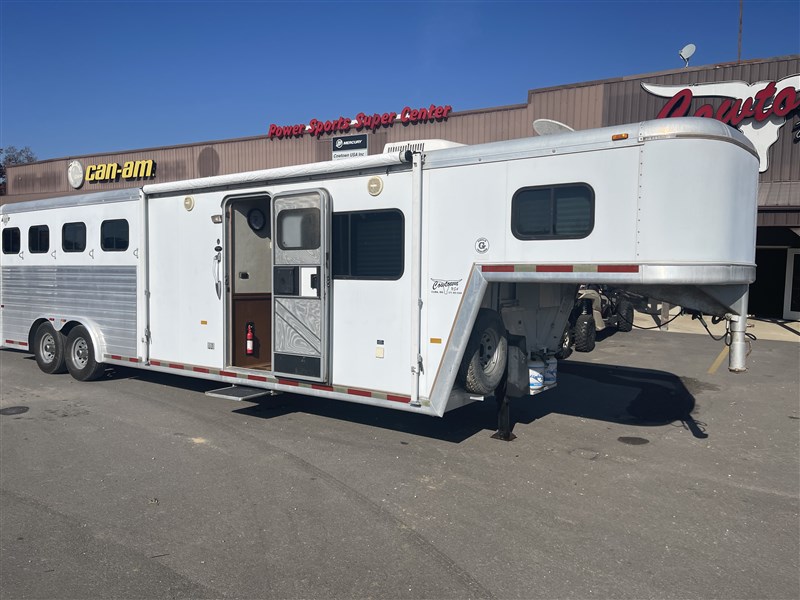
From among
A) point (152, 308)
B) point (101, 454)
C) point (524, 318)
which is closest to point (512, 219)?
point (524, 318)

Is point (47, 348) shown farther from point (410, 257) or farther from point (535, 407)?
point (535, 407)

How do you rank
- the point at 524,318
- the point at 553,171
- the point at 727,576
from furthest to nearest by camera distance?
1. the point at 524,318
2. the point at 553,171
3. the point at 727,576

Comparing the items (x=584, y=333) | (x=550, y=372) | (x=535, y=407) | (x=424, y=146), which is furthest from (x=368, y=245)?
(x=584, y=333)

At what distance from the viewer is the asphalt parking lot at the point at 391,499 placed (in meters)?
3.87

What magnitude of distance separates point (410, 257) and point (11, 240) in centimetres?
875

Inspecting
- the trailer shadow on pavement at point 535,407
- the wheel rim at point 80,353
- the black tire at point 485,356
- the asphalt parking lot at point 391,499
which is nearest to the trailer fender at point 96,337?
the wheel rim at point 80,353

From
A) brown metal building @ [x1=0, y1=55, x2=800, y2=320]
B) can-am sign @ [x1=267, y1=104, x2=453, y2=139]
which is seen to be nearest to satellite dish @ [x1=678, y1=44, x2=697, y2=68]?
brown metal building @ [x1=0, y1=55, x2=800, y2=320]

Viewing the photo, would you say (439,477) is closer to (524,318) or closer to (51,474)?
(524,318)

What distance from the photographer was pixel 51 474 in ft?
18.6

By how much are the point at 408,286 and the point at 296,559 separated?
2.94 meters

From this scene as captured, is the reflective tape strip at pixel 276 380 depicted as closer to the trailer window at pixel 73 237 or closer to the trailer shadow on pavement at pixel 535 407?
the trailer shadow on pavement at pixel 535 407

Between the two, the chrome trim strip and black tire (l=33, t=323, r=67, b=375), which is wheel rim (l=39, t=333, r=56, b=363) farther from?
the chrome trim strip

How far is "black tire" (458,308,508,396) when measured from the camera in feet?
20.0

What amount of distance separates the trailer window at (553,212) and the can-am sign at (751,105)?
11.7m
